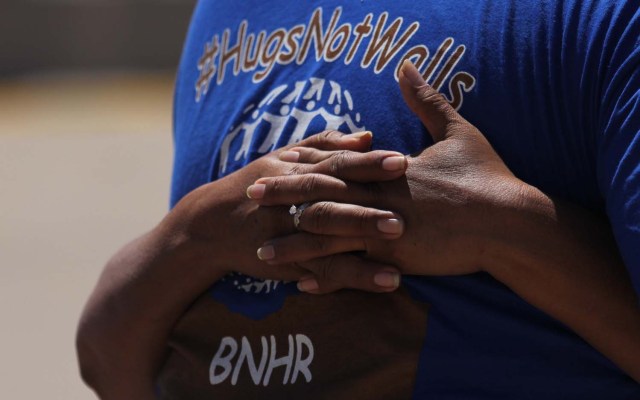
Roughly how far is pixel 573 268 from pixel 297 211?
389mm

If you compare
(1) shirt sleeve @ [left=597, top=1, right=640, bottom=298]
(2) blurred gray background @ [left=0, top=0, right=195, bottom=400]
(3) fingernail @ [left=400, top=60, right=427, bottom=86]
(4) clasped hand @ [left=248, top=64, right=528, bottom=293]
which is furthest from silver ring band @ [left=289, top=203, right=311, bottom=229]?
(2) blurred gray background @ [left=0, top=0, right=195, bottom=400]

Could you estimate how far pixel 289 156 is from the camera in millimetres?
1566

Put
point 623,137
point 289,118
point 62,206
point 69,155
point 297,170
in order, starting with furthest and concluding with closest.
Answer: point 69,155
point 62,206
point 289,118
point 297,170
point 623,137

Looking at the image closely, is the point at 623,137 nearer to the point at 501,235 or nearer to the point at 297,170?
the point at 501,235

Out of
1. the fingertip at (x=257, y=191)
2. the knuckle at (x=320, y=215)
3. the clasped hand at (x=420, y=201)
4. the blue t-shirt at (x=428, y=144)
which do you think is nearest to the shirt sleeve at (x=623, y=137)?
the blue t-shirt at (x=428, y=144)

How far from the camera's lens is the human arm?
1522 millimetres

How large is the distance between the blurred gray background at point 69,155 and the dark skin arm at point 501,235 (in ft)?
12.2

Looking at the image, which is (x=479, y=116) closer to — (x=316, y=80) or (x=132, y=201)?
(x=316, y=80)

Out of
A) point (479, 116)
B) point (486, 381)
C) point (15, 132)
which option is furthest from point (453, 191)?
point (15, 132)

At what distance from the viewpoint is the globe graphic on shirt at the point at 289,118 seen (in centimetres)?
161

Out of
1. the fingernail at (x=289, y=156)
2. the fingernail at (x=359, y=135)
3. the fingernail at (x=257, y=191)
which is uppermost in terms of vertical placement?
the fingernail at (x=359, y=135)

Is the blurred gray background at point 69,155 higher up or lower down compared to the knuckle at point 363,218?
lower down

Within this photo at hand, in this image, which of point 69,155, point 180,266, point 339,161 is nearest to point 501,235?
point 339,161

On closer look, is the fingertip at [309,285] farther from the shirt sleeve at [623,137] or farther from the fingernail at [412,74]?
the shirt sleeve at [623,137]
